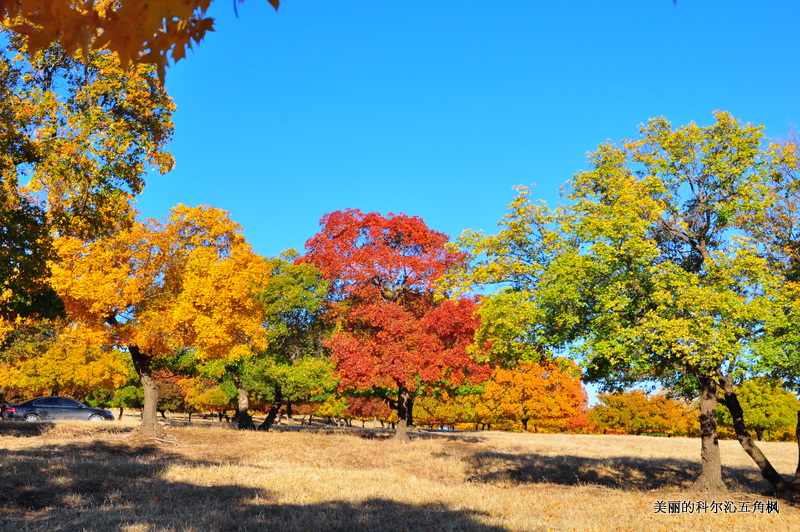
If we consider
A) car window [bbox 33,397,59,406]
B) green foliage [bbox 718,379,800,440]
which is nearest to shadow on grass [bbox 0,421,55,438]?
car window [bbox 33,397,59,406]

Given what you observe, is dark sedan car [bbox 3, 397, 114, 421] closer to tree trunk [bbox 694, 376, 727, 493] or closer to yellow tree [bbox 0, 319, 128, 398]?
yellow tree [bbox 0, 319, 128, 398]

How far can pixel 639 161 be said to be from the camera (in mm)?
16281

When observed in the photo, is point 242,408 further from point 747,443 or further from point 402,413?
point 747,443

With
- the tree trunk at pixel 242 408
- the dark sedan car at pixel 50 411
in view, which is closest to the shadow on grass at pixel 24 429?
the dark sedan car at pixel 50 411

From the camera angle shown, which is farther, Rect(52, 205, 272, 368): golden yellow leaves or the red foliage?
the red foliage

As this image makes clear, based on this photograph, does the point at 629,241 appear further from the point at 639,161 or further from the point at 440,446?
the point at 440,446

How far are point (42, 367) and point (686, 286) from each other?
43.4 m

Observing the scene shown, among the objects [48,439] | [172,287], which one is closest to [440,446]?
[172,287]

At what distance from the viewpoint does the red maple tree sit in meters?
Answer: 26.6

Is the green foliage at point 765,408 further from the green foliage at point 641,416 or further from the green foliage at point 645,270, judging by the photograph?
the green foliage at point 645,270

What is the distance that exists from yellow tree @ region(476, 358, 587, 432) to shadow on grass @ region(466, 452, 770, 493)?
29688 mm

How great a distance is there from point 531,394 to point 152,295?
39.3 metres

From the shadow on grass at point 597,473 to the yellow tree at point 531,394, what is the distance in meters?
29.7

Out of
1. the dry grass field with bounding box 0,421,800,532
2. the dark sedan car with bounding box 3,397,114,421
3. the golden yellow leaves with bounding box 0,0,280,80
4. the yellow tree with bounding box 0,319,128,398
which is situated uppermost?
the golden yellow leaves with bounding box 0,0,280,80
